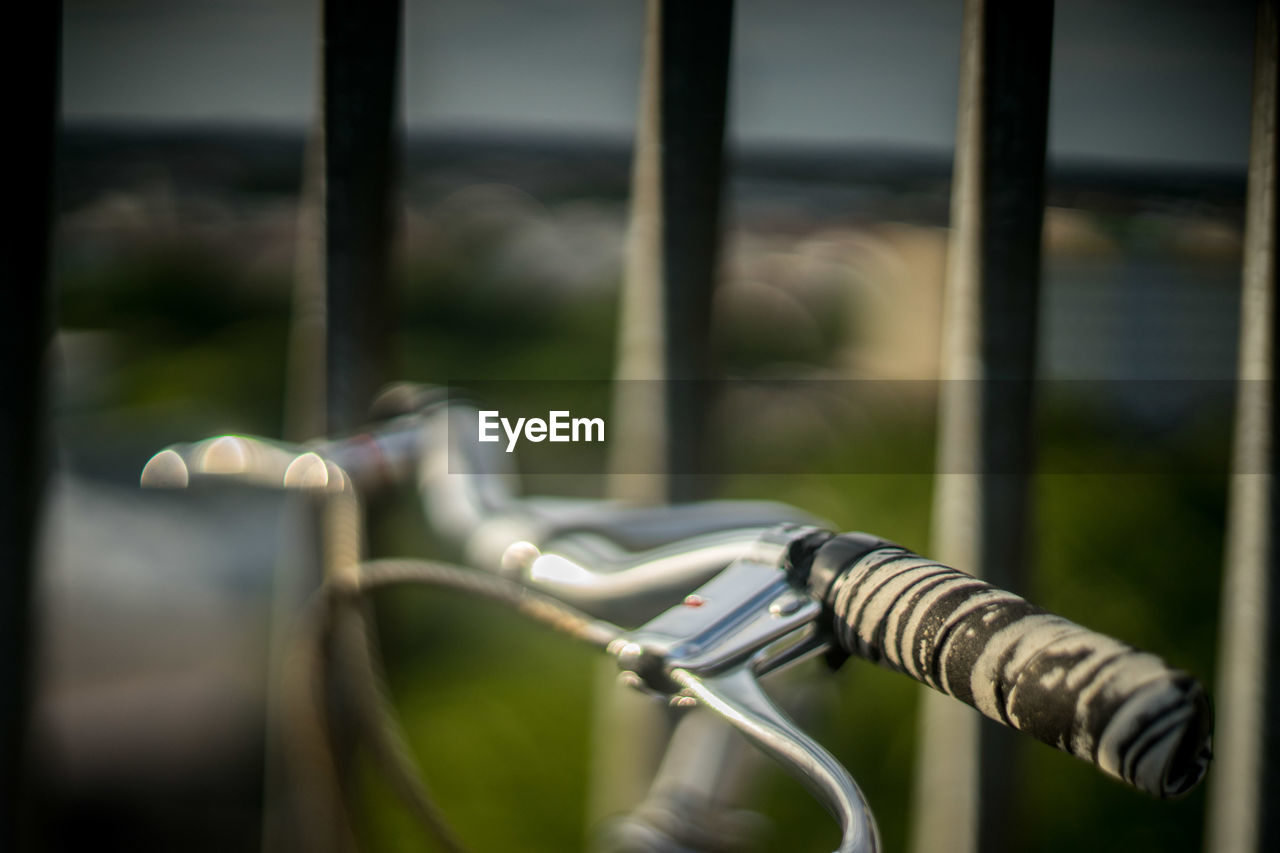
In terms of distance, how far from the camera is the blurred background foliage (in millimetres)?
1103

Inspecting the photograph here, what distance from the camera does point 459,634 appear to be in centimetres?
165

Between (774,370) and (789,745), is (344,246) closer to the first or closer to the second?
(789,745)

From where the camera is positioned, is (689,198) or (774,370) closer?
(689,198)

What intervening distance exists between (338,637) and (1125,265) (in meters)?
1.27

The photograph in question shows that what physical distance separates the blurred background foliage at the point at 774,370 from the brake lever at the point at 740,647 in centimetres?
18

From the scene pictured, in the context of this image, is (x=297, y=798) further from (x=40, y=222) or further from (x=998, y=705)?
(x=998, y=705)

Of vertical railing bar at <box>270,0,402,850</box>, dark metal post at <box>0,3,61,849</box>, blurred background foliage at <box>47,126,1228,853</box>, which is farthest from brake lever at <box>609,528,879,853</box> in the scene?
dark metal post at <box>0,3,61,849</box>

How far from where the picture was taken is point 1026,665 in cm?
27

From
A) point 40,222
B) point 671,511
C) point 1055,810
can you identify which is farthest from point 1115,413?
point 40,222

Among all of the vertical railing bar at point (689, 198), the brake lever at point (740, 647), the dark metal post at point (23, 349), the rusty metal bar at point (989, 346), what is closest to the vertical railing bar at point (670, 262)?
the vertical railing bar at point (689, 198)

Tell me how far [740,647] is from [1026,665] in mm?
120

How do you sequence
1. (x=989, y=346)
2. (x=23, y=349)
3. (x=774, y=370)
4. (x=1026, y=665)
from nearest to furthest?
(x=1026, y=665) → (x=989, y=346) → (x=23, y=349) → (x=774, y=370)

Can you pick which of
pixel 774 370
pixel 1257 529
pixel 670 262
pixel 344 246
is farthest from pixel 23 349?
pixel 774 370

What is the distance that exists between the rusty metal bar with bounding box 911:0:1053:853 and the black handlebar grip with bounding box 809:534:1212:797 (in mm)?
487
